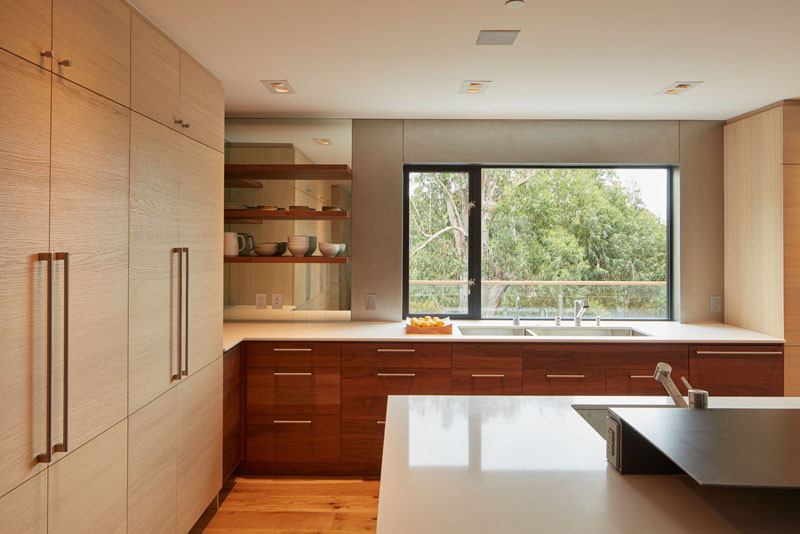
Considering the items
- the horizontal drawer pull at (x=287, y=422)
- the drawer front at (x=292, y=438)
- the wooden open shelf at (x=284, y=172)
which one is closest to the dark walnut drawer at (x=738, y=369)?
the drawer front at (x=292, y=438)

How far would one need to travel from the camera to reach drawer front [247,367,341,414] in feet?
10.9

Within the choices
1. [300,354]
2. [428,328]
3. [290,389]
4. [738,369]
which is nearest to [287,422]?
[290,389]

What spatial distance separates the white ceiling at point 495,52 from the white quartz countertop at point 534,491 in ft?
5.02

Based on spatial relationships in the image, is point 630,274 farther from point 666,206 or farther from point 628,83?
point 628,83

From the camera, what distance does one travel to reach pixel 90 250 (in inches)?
66.5

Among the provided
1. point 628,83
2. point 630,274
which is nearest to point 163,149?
point 628,83

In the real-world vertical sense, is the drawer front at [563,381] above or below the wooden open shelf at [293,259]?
below

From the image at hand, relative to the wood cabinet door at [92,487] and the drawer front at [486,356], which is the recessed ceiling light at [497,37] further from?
the wood cabinet door at [92,487]

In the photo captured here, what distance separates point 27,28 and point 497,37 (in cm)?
170

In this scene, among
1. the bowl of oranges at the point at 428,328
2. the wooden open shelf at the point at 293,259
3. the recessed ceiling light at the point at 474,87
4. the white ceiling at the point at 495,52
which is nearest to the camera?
the white ceiling at the point at 495,52

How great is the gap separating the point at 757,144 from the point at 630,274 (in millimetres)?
1155

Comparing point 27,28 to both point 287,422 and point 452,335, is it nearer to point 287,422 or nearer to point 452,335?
point 287,422

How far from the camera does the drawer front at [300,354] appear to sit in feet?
10.9

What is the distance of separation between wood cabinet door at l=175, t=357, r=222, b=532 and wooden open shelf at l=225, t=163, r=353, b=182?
145 centimetres
